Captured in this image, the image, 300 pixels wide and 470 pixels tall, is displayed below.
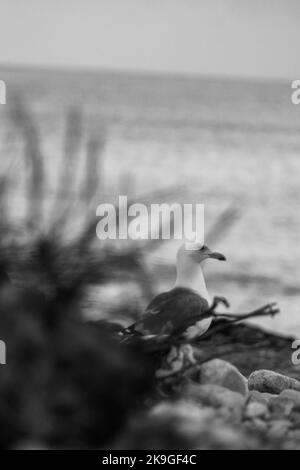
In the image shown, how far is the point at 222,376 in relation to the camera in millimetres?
3197

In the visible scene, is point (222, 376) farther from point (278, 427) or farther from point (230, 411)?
point (230, 411)

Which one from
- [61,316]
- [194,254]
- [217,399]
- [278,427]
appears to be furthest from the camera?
[194,254]

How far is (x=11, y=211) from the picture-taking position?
86cm

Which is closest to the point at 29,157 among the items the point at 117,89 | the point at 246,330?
the point at 246,330

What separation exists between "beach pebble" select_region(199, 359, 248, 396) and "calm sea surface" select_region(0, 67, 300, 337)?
451 millimetres

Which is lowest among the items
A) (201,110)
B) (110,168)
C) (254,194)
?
(254,194)

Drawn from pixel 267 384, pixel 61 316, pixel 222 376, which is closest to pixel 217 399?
pixel 222 376

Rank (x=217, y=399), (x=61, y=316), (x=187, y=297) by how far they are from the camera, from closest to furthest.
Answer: (x=61, y=316) → (x=217, y=399) → (x=187, y=297)

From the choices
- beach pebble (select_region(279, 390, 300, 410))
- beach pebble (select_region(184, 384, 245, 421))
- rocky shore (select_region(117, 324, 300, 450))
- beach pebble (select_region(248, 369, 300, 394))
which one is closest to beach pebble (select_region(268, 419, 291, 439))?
rocky shore (select_region(117, 324, 300, 450))

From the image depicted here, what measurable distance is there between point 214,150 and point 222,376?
23164 millimetres

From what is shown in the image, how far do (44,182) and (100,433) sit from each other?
0.24 m

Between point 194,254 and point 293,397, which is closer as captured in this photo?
point 293,397
